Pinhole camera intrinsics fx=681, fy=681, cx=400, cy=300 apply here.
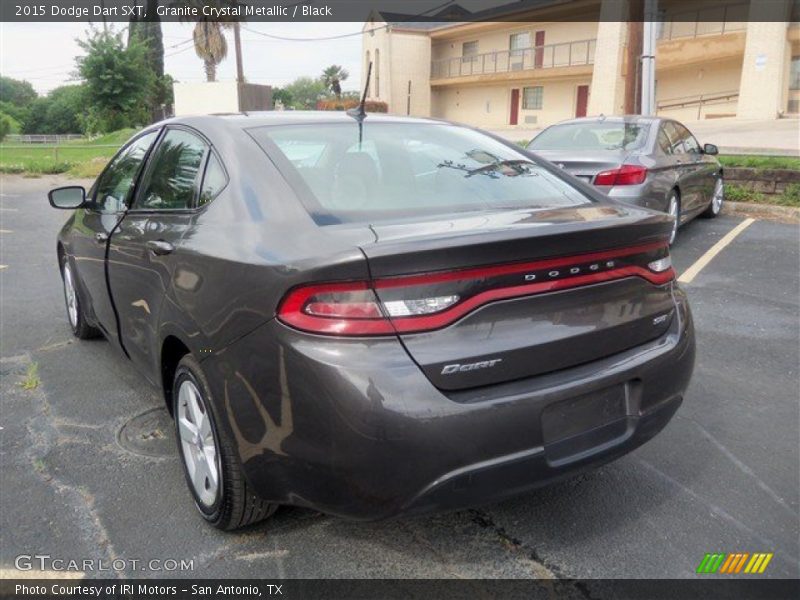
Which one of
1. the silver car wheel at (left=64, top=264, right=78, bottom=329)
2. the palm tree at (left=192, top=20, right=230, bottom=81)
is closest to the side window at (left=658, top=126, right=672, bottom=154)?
the silver car wheel at (left=64, top=264, right=78, bottom=329)

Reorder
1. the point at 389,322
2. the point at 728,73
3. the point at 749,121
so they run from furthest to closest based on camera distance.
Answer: the point at 728,73, the point at 749,121, the point at 389,322

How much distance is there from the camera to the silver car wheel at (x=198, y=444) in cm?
264

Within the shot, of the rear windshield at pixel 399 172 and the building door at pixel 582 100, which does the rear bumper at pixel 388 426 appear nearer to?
the rear windshield at pixel 399 172

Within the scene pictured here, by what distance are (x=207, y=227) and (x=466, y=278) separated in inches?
43.7

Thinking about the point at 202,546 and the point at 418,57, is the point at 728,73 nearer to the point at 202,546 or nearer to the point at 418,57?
the point at 418,57

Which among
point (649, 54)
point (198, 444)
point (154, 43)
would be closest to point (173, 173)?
point (198, 444)

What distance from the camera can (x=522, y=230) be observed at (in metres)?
2.24

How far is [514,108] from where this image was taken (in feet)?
122

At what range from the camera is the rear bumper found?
1996 mm

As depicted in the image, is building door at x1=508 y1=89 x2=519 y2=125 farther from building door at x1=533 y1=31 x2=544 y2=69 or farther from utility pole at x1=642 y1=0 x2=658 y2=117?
utility pole at x1=642 y1=0 x2=658 y2=117

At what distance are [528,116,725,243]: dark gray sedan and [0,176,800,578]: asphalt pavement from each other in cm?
282

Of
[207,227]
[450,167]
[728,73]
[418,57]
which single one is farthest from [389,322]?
[418,57]

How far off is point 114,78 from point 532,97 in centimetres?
2070
